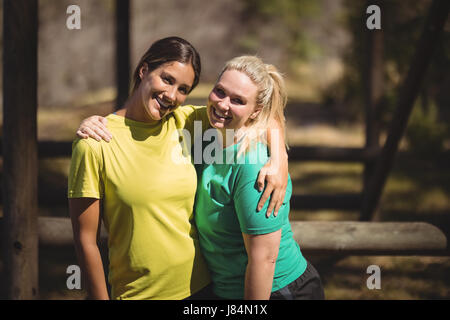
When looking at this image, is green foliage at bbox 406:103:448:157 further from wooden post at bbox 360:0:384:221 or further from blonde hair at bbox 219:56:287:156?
blonde hair at bbox 219:56:287:156

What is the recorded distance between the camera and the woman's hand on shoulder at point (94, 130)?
6.04ft

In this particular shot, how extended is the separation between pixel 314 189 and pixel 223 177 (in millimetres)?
5622

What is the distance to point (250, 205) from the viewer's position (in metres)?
1.79

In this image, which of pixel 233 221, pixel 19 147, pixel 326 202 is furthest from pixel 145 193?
pixel 326 202

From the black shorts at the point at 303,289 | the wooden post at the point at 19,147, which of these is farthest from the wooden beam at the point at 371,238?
the wooden post at the point at 19,147

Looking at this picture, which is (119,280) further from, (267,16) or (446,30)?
(267,16)

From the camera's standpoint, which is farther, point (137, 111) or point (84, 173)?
point (137, 111)

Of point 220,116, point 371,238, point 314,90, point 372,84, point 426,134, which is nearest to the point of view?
point 220,116

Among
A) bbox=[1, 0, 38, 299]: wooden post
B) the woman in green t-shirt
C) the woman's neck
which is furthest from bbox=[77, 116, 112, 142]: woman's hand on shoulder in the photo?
bbox=[1, 0, 38, 299]: wooden post

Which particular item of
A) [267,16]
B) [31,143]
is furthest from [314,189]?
[267,16]

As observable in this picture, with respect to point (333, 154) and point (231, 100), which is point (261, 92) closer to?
point (231, 100)

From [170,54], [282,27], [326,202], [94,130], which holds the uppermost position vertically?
[282,27]

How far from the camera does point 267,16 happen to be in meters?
13.0

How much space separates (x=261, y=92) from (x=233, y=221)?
21.5 inches
